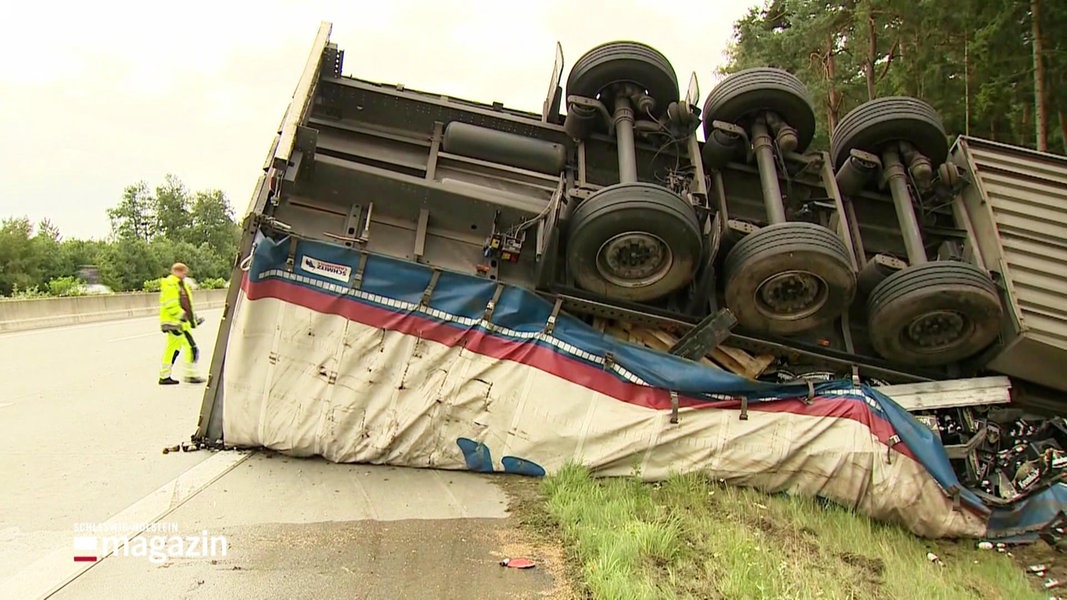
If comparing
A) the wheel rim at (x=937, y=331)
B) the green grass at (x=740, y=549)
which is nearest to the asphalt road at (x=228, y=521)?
the green grass at (x=740, y=549)

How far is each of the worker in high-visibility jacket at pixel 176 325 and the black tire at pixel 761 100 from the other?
5973 millimetres

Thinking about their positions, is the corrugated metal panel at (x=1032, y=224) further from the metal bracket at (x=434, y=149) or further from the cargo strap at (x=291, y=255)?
the cargo strap at (x=291, y=255)

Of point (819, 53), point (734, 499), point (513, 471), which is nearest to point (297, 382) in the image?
point (513, 471)

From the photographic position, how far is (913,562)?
11.5ft

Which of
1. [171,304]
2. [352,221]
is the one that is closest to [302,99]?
[352,221]

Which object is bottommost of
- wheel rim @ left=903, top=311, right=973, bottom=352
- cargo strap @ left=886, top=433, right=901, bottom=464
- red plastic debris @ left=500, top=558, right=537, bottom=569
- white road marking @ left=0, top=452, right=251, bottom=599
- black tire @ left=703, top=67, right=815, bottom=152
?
cargo strap @ left=886, top=433, right=901, bottom=464

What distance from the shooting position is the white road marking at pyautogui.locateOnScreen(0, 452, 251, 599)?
253 centimetres

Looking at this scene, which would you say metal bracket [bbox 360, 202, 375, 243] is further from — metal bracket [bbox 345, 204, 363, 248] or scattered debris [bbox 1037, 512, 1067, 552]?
scattered debris [bbox 1037, 512, 1067, 552]

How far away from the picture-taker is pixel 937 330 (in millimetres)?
4469

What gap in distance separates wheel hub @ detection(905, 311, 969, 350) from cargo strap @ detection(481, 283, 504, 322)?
2.73 metres

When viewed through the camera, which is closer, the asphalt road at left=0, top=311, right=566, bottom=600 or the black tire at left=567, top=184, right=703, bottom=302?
the asphalt road at left=0, top=311, right=566, bottom=600

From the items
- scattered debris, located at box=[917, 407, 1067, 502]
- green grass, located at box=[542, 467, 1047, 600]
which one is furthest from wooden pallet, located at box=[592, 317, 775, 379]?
scattered debris, located at box=[917, 407, 1067, 502]

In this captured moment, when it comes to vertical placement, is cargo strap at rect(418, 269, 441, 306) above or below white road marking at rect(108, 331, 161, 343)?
below

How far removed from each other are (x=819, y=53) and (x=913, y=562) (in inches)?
712
